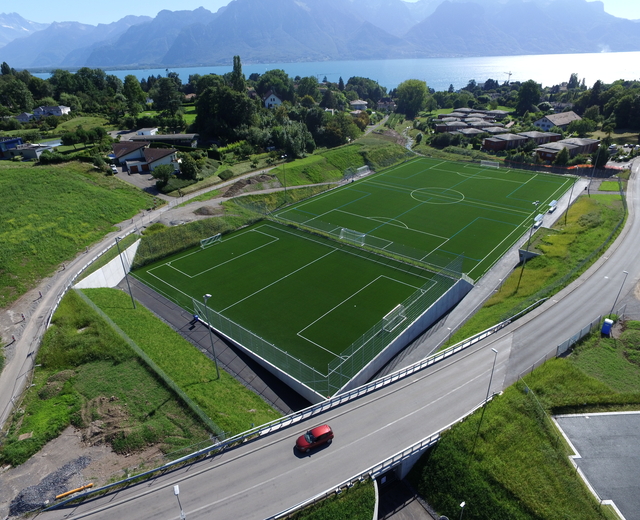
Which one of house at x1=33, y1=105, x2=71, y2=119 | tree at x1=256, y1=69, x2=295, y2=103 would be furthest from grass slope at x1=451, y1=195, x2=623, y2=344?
house at x1=33, y1=105, x2=71, y2=119

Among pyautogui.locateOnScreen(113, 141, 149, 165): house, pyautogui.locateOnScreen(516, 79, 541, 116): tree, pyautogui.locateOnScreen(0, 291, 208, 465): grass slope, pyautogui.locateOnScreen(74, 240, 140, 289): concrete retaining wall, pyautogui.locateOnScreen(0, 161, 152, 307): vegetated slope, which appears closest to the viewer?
pyautogui.locateOnScreen(0, 291, 208, 465): grass slope

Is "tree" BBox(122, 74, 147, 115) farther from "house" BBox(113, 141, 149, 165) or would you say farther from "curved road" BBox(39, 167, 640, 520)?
"curved road" BBox(39, 167, 640, 520)

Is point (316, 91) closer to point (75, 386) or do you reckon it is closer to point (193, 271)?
point (193, 271)

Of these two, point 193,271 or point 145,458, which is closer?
point 145,458

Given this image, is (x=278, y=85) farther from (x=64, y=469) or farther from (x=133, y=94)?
(x=64, y=469)

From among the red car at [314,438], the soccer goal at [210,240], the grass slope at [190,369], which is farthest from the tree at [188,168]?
the red car at [314,438]

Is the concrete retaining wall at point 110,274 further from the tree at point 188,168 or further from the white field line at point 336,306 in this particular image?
the tree at point 188,168

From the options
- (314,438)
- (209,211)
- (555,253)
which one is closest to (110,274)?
(209,211)

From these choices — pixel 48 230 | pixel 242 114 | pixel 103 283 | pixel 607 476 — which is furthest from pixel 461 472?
pixel 242 114
